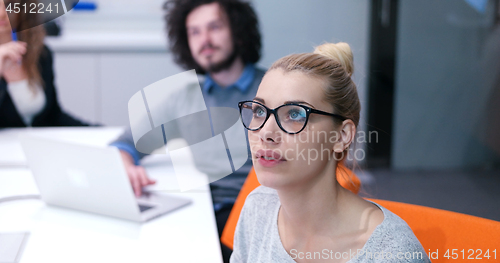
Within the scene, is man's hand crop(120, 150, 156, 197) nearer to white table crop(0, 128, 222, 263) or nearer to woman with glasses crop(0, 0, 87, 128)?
white table crop(0, 128, 222, 263)

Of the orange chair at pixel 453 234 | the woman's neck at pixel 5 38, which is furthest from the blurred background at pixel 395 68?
the orange chair at pixel 453 234

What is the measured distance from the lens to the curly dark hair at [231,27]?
2113mm

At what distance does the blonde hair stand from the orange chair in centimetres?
24

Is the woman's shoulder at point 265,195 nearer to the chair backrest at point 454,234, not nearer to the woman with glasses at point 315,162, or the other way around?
the woman with glasses at point 315,162

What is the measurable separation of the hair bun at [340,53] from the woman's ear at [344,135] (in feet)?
0.34

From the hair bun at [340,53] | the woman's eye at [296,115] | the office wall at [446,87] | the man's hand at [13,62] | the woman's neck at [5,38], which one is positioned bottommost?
the office wall at [446,87]

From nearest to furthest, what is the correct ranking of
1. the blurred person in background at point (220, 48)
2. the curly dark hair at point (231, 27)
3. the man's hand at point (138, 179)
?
the man's hand at point (138, 179), the blurred person in background at point (220, 48), the curly dark hair at point (231, 27)

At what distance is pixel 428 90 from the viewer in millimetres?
2725

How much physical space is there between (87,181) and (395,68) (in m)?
2.37

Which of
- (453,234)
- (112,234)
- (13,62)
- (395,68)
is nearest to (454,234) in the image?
(453,234)

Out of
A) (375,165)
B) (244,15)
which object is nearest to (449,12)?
(375,165)

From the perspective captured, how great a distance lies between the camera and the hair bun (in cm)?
75

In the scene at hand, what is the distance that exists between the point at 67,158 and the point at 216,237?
0.45 metres

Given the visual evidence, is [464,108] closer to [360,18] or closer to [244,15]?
[360,18]
